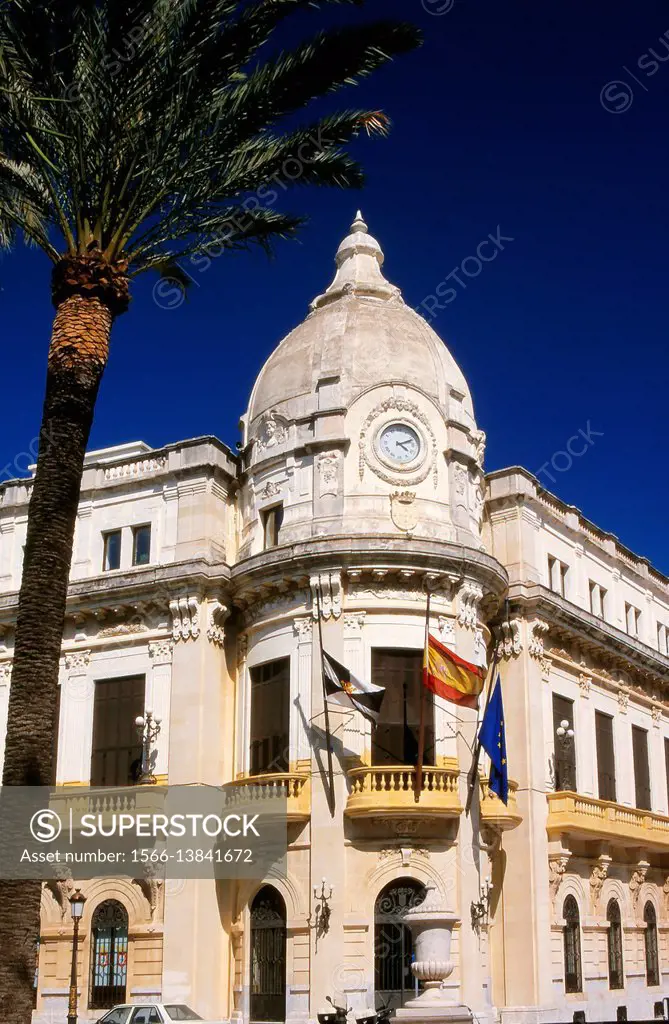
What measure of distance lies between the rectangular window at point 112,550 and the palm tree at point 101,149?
55.2 ft

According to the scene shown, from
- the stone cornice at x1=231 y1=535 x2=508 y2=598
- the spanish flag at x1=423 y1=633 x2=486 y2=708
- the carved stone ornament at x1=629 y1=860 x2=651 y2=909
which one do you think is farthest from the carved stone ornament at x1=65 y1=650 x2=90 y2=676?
the carved stone ornament at x1=629 y1=860 x2=651 y2=909

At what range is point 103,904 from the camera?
33.2 metres

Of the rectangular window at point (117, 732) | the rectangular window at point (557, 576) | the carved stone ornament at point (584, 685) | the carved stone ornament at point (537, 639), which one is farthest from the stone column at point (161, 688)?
the carved stone ornament at point (584, 685)

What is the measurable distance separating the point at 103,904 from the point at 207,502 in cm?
1124

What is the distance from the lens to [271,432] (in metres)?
35.8

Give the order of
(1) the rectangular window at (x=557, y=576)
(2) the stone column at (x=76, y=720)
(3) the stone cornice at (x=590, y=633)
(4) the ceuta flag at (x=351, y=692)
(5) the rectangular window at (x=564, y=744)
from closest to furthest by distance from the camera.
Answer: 1. (4) the ceuta flag at (x=351, y=692)
2. (2) the stone column at (x=76, y=720)
3. (3) the stone cornice at (x=590, y=633)
4. (5) the rectangular window at (x=564, y=744)
5. (1) the rectangular window at (x=557, y=576)

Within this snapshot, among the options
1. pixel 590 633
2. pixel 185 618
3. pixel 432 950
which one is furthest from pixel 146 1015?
pixel 590 633

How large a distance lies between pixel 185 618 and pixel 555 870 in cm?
1238

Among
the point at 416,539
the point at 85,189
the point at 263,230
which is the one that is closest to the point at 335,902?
the point at 416,539

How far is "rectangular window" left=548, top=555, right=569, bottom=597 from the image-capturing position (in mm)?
38625

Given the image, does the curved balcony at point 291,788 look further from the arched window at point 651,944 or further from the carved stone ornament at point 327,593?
the arched window at point 651,944

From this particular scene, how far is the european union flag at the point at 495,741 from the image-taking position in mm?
31391

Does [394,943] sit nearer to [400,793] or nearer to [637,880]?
[400,793]

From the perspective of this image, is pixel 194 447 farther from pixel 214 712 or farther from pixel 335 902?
pixel 335 902
